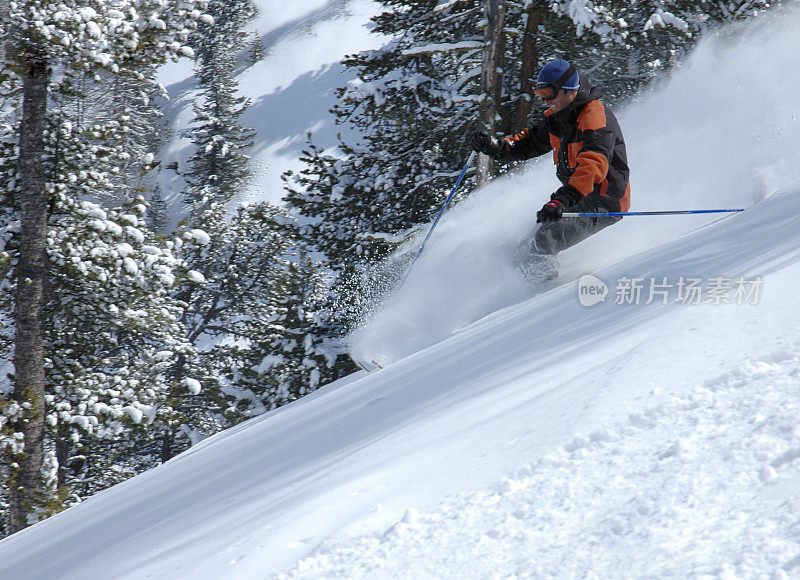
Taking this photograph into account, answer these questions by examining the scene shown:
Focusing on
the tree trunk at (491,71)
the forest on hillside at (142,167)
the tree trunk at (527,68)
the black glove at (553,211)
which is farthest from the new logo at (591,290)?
the tree trunk at (527,68)

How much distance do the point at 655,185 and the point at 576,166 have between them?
11.2 ft

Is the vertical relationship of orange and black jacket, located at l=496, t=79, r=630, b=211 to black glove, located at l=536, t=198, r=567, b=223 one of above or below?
above

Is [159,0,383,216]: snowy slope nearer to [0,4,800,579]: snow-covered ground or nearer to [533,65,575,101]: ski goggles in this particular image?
[533,65,575,101]: ski goggles

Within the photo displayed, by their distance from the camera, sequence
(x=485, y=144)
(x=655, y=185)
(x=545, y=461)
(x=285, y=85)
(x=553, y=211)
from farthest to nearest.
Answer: (x=285, y=85) → (x=655, y=185) → (x=485, y=144) → (x=553, y=211) → (x=545, y=461)

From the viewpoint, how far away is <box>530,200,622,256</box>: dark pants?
5625 mm

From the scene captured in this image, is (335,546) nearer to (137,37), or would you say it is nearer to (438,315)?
(438,315)

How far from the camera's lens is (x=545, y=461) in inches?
76.8

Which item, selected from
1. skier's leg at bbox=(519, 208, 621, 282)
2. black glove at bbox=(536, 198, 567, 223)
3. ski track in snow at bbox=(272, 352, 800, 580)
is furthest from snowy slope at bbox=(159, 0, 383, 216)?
ski track in snow at bbox=(272, 352, 800, 580)

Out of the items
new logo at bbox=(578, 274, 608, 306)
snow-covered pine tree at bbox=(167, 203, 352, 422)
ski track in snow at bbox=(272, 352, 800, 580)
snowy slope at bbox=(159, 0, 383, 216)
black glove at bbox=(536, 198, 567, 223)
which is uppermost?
snowy slope at bbox=(159, 0, 383, 216)

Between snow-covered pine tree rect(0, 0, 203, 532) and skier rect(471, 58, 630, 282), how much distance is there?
257 inches

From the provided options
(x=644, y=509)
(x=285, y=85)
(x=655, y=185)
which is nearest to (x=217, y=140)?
(x=285, y=85)

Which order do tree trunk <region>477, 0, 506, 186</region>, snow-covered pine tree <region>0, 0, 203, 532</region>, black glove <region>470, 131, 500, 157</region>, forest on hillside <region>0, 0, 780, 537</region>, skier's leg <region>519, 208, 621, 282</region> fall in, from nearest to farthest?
skier's leg <region>519, 208, 621, 282</region>, black glove <region>470, 131, 500, 157</region>, snow-covered pine tree <region>0, 0, 203, 532</region>, forest on hillside <region>0, 0, 780, 537</region>, tree trunk <region>477, 0, 506, 186</region>

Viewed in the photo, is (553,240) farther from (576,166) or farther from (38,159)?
(38,159)

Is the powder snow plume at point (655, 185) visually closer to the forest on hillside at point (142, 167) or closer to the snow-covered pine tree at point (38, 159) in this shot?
the forest on hillside at point (142, 167)
